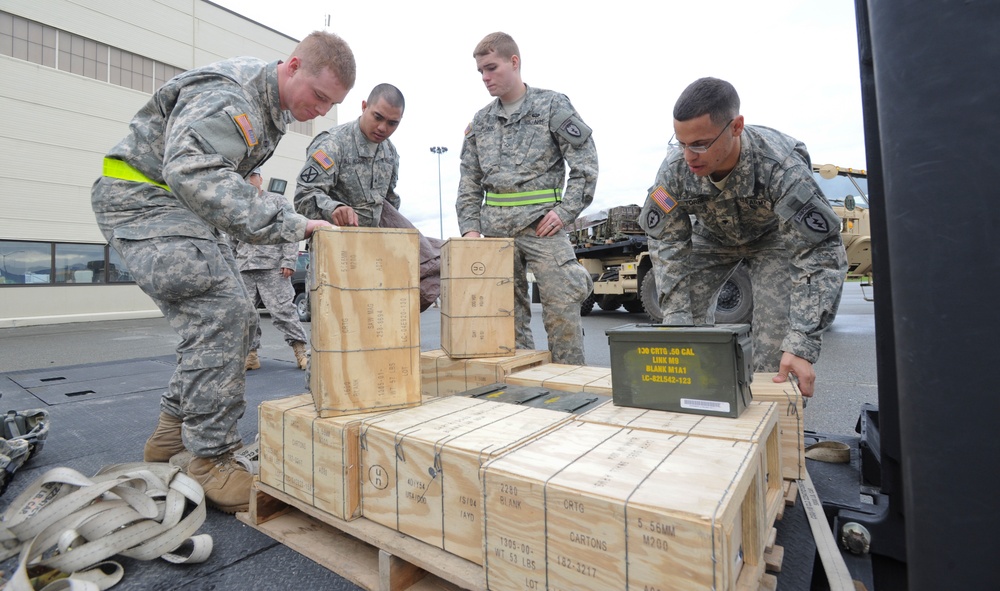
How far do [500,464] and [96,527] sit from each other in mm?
1252

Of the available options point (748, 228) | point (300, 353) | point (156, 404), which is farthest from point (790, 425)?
point (300, 353)

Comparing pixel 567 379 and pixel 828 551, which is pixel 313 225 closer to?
pixel 567 379

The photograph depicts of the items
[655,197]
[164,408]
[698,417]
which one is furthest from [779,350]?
[164,408]

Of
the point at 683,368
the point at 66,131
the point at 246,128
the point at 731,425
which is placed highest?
the point at 66,131

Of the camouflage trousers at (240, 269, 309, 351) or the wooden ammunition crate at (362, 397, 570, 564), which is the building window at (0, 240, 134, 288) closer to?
the camouflage trousers at (240, 269, 309, 351)

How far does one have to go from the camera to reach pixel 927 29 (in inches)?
24.4

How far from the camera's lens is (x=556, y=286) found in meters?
3.05

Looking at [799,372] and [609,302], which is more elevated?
[609,302]

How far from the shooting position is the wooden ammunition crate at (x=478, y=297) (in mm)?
2605

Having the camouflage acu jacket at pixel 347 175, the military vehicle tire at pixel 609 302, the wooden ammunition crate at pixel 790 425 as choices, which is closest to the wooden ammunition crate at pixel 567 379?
the wooden ammunition crate at pixel 790 425

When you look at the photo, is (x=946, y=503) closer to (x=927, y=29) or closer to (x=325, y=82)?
(x=927, y=29)

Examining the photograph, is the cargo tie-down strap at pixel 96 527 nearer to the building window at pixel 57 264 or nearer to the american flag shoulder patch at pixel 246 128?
the american flag shoulder patch at pixel 246 128

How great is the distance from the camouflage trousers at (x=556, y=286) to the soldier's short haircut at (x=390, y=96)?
1.01 m

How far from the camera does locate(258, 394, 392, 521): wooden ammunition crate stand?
149cm
